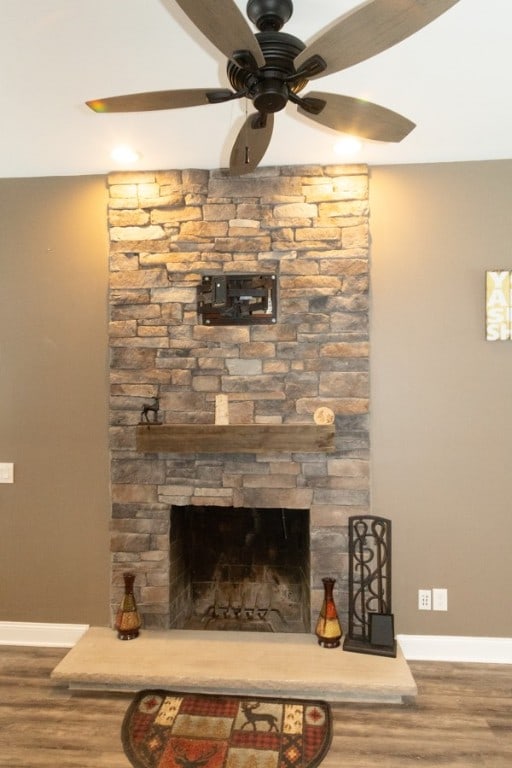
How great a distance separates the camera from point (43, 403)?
10.0ft

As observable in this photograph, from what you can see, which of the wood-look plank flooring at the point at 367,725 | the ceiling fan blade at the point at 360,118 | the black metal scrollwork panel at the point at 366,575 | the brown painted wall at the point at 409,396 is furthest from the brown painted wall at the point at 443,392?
the ceiling fan blade at the point at 360,118

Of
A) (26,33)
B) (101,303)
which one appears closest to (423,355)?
(101,303)

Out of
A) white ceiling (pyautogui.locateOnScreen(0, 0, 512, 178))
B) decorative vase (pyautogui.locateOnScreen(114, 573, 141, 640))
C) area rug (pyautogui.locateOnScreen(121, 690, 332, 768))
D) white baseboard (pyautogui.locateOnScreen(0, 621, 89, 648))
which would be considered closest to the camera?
white ceiling (pyautogui.locateOnScreen(0, 0, 512, 178))

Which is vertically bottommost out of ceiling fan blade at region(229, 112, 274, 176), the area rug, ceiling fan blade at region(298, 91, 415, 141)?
the area rug

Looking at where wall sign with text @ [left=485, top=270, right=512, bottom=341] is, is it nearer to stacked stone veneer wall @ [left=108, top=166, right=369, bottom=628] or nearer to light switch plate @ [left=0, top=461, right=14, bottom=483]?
stacked stone veneer wall @ [left=108, top=166, right=369, bottom=628]

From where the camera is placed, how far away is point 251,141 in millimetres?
1766

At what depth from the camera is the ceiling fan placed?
1.18 m

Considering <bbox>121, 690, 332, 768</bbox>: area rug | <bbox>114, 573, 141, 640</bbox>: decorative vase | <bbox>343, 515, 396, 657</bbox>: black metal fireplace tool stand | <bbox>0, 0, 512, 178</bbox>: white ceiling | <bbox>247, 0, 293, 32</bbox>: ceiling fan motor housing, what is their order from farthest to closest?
<bbox>114, 573, 141, 640</bbox>: decorative vase
<bbox>343, 515, 396, 657</bbox>: black metal fireplace tool stand
<bbox>121, 690, 332, 768</bbox>: area rug
<bbox>0, 0, 512, 178</bbox>: white ceiling
<bbox>247, 0, 293, 32</bbox>: ceiling fan motor housing

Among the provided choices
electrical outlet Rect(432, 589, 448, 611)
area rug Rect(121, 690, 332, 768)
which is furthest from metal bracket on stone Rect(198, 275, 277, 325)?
area rug Rect(121, 690, 332, 768)

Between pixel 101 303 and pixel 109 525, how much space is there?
1.29 metres

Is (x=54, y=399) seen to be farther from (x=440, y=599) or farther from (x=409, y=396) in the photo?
(x=440, y=599)

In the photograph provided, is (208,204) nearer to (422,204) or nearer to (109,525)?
(422,204)

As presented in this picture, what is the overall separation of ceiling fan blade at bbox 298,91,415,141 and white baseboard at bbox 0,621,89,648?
290cm

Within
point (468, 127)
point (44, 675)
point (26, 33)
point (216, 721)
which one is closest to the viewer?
point (26, 33)
